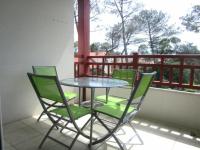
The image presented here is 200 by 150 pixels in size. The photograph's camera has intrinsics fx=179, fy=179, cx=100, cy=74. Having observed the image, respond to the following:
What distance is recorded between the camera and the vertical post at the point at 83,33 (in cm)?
420

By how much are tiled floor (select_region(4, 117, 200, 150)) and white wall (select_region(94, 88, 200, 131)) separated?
24 centimetres

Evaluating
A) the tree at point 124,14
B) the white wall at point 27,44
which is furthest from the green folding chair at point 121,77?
the tree at point 124,14

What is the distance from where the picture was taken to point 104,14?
551 centimetres

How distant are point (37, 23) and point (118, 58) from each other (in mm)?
1802

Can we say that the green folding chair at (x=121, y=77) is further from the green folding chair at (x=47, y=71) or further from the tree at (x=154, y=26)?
the tree at (x=154, y=26)

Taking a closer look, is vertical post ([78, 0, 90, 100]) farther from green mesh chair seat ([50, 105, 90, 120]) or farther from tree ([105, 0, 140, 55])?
green mesh chair seat ([50, 105, 90, 120])

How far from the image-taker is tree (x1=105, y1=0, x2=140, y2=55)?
5.22 meters

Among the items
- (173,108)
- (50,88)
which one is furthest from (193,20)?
(50,88)

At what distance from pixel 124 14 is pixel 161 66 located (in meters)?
2.60

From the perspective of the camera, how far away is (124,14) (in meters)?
5.27

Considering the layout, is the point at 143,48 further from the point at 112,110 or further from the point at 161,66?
the point at 112,110

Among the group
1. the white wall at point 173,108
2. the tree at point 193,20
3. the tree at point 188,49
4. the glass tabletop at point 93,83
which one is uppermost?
the tree at point 193,20

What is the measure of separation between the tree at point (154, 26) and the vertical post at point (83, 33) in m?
1.63

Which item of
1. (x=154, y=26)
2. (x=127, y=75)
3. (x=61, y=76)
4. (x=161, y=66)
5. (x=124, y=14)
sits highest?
(x=124, y=14)
